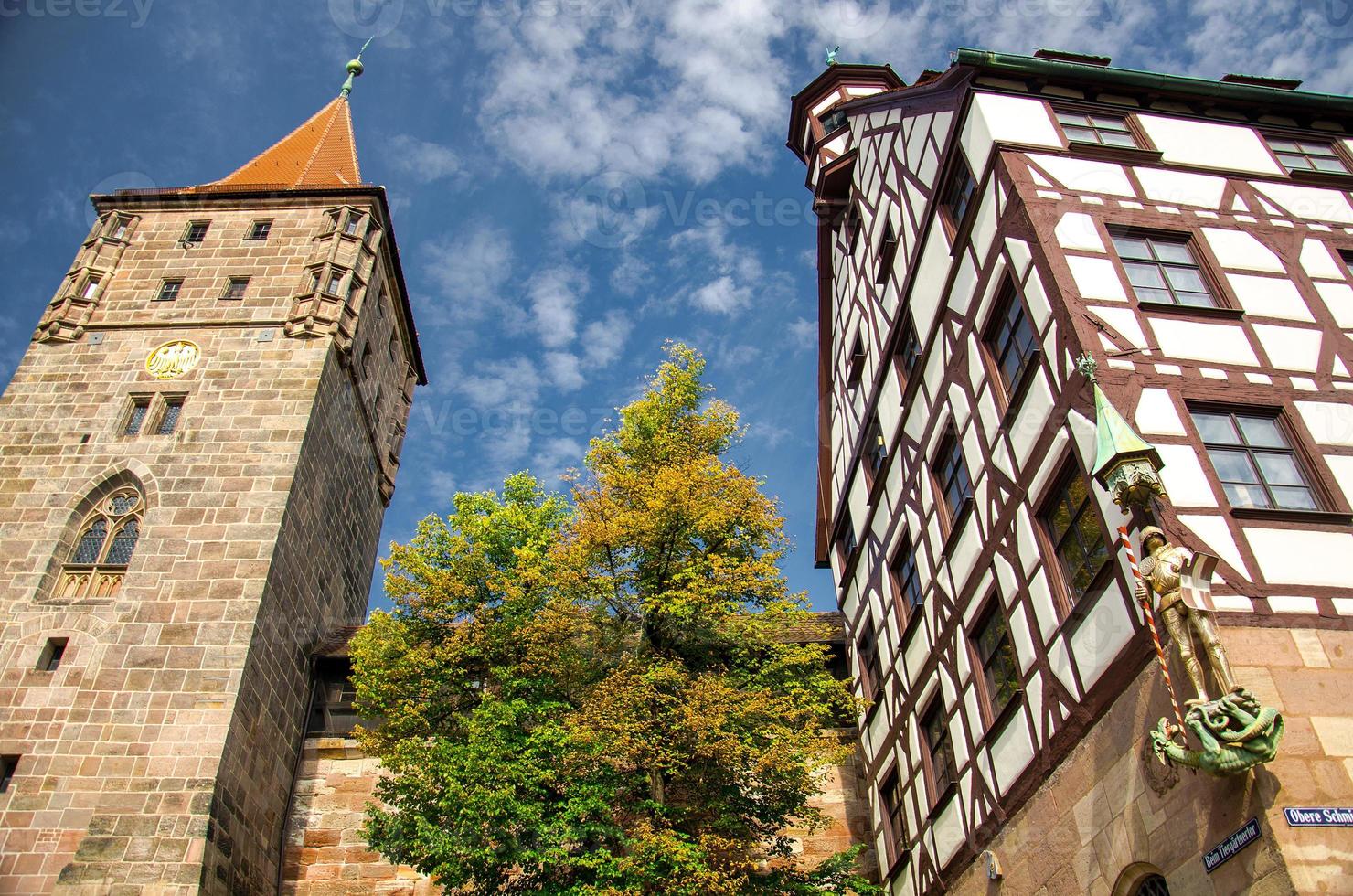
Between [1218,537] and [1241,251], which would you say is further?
[1241,251]

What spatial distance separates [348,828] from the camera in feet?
61.2

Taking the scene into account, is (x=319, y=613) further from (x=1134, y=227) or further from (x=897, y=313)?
(x=1134, y=227)

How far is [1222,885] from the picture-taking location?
28.6 feet

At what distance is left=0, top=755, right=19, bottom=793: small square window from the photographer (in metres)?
16.2

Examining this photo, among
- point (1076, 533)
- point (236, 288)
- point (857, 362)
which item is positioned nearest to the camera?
point (1076, 533)

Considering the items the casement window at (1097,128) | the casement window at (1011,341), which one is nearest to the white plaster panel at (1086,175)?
the casement window at (1097,128)

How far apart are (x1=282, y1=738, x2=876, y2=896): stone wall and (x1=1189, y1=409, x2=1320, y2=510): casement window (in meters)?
8.91

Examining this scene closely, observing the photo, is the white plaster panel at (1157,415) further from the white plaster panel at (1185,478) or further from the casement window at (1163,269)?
the casement window at (1163,269)

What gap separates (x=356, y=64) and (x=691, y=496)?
83.3ft

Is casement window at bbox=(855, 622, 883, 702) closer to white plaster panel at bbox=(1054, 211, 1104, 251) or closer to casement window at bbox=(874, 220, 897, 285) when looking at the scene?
casement window at bbox=(874, 220, 897, 285)

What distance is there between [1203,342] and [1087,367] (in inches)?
74.0

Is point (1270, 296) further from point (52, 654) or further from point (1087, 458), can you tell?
point (52, 654)

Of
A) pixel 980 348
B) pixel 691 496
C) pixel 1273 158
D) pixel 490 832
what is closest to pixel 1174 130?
pixel 1273 158

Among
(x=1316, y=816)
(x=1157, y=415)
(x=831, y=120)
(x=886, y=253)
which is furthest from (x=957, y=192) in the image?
(x=831, y=120)
